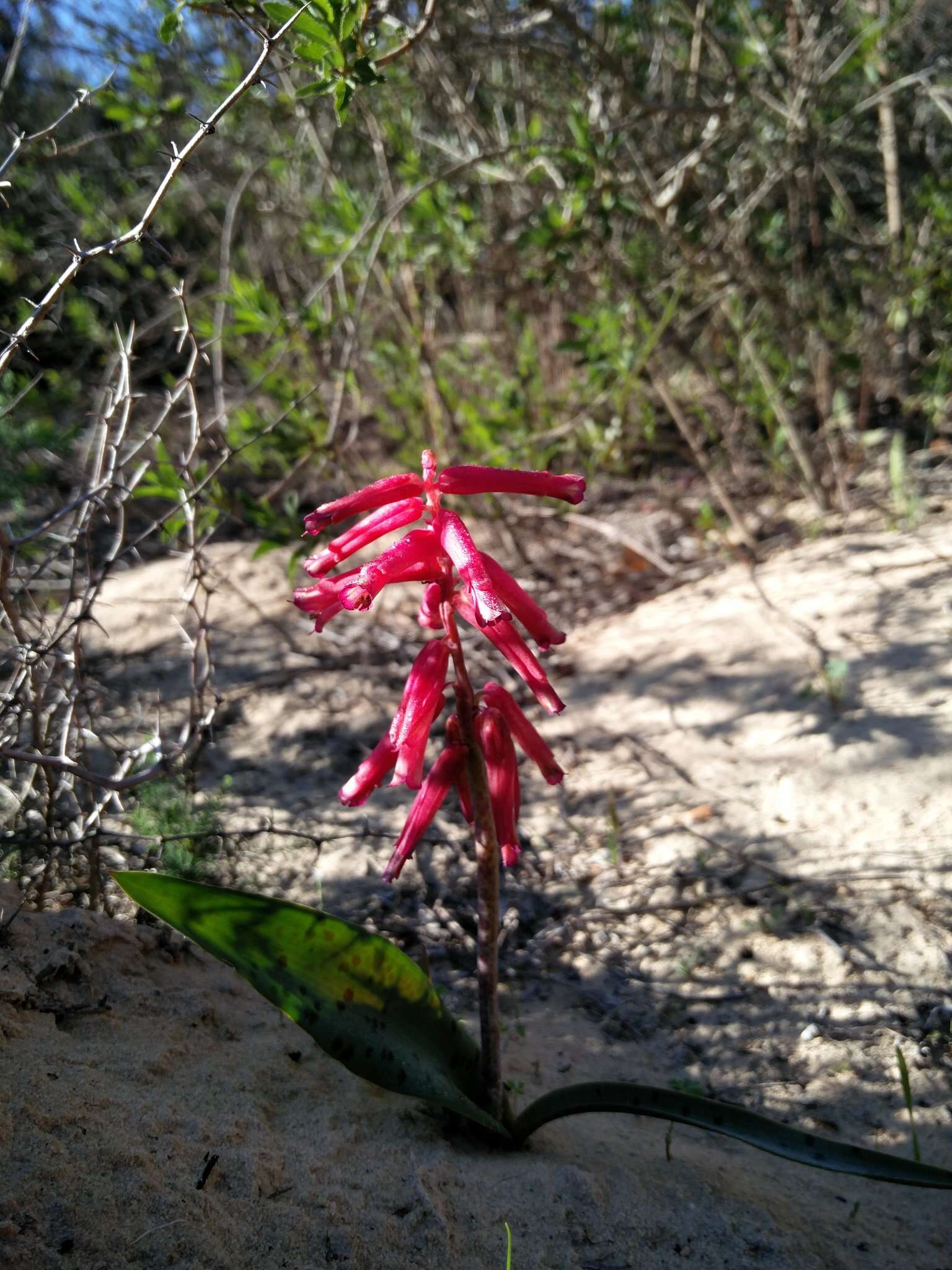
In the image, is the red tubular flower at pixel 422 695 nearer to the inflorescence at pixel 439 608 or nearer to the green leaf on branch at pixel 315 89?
the inflorescence at pixel 439 608

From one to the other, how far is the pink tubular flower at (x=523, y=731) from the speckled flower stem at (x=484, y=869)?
0.18 feet

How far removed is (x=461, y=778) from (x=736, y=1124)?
2.40ft

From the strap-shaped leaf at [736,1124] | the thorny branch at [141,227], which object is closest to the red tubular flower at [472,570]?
the thorny branch at [141,227]

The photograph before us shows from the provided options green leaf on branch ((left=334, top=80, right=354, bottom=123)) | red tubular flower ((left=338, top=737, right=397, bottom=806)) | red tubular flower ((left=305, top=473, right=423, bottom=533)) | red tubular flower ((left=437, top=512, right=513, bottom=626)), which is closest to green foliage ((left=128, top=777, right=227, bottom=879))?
red tubular flower ((left=338, top=737, right=397, bottom=806))

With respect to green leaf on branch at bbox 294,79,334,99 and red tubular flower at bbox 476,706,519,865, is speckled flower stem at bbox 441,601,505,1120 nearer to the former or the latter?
red tubular flower at bbox 476,706,519,865

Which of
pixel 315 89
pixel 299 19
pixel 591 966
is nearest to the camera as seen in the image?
pixel 299 19

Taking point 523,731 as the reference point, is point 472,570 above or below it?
above

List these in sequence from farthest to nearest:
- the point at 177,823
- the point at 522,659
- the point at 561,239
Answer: the point at 561,239, the point at 177,823, the point at 522,659

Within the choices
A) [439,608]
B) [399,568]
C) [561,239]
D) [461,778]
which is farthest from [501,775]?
[561,239]

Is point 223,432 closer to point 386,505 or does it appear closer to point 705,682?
point 705,682

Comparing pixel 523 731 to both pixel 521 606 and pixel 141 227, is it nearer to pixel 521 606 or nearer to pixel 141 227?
pixel 521 606

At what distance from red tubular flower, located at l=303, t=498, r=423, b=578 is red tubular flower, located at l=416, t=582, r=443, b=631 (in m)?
0.11

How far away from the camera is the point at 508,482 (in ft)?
4.59

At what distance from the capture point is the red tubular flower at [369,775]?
1450 mm
